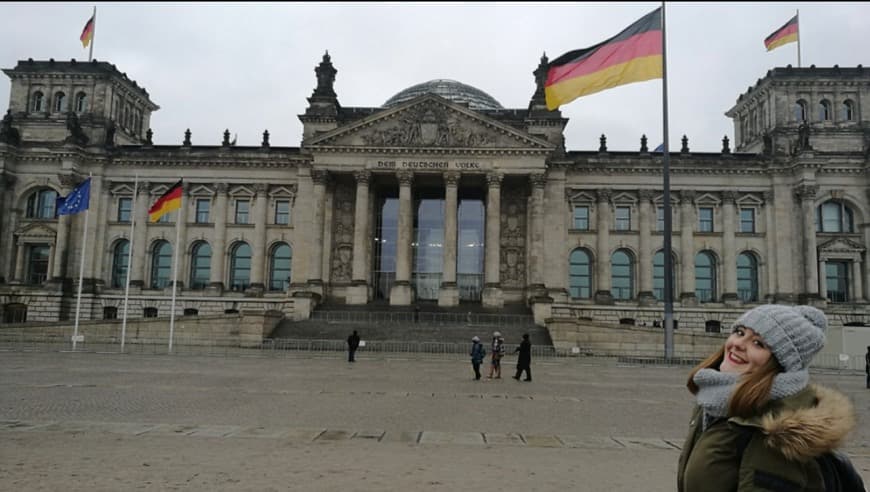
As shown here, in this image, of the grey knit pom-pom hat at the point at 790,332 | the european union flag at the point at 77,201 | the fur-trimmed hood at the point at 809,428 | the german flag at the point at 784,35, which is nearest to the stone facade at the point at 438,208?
the german flag at the point at 784,35

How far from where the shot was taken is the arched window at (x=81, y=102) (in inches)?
2492

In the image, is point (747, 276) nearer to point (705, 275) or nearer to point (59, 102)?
point (705, 275)

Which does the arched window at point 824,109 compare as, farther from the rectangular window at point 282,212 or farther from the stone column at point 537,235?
the rectangular window at point 282,212

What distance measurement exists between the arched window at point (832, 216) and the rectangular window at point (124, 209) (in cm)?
6350

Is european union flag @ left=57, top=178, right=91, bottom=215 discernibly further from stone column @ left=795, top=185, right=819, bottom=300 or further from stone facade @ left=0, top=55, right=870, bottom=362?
stone column @ left=795, top=185, right=819, bottom=300

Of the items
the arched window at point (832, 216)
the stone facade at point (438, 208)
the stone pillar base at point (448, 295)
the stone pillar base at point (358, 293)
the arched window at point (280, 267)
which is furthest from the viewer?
the arched window at point (280, 267)

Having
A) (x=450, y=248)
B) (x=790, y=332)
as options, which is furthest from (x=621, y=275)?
(x=790, y=332)

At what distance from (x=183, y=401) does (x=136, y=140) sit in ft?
204

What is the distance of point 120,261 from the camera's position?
203ft

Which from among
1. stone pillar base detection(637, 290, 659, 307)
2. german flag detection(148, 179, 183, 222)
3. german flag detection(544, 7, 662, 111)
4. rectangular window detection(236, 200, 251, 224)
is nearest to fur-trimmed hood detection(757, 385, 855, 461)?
german flag detection(544, 7, 662, 111)

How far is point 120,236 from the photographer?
61.5 metres

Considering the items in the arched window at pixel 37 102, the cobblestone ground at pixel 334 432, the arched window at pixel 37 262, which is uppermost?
the arched window at pixel 37 102

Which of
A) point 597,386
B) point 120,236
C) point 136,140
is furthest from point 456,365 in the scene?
point 136,140

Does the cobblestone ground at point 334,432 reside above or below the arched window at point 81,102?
below
